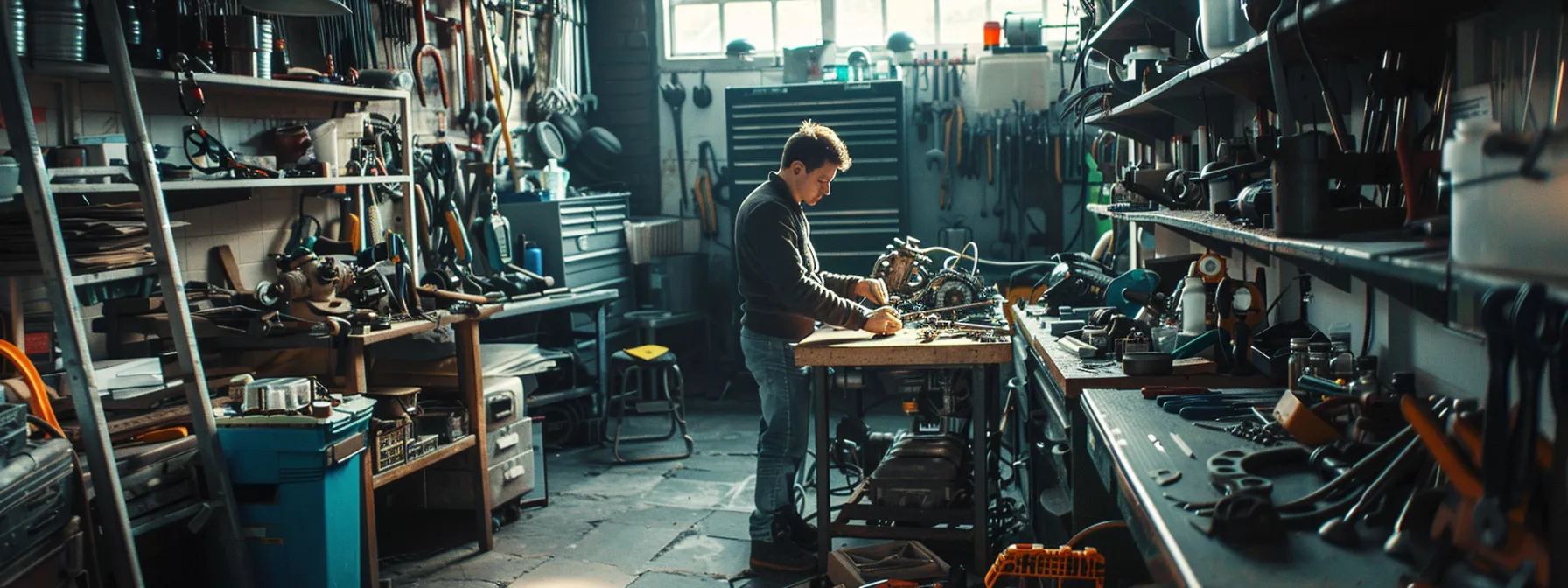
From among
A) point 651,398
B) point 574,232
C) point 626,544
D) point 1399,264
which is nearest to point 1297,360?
point 1399,264

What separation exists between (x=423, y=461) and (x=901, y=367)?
63.3 inches

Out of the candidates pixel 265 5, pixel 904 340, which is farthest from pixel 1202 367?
pixel 265 5

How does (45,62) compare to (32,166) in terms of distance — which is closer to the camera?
(32,166)

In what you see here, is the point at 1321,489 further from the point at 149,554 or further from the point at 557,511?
the point at 557,511

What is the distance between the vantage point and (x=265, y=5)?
12.1 feet

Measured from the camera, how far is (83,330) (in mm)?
2824

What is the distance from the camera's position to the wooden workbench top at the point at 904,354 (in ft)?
11.8

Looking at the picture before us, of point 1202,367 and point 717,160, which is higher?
point 717,160

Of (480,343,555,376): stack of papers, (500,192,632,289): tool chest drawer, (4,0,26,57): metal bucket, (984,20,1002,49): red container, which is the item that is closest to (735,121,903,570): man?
(480,343,555,376): stack of papers

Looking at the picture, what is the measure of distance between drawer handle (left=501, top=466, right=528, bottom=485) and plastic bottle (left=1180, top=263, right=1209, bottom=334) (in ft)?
8.32

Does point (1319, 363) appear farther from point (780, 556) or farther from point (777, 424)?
point (780, 556)

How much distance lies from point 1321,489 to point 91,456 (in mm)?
2617

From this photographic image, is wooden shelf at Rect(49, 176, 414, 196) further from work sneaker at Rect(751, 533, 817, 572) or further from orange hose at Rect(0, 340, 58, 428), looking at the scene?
work sneaker at Rect(751, 533, 817, 572)

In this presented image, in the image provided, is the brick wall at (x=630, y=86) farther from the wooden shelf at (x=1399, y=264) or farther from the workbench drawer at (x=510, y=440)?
the wooden shelf at (x=1399, y=264)
